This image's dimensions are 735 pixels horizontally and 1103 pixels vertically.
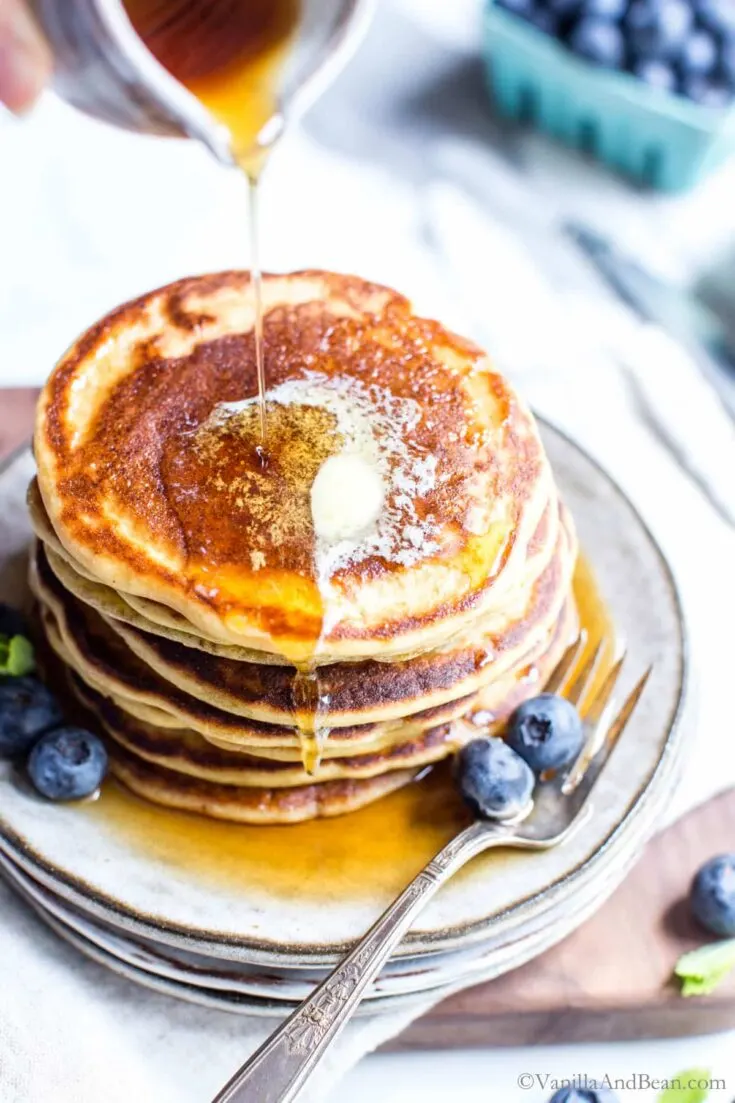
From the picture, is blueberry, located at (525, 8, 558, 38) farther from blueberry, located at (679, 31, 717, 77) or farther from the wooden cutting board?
the wooden cutting board

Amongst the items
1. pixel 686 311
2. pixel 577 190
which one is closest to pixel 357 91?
pixel 577 190

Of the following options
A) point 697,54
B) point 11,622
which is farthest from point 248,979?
point 697,54

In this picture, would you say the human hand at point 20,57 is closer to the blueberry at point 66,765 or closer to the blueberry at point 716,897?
the blueberry at point 66,765

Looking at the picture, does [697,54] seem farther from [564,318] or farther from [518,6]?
[564,318]

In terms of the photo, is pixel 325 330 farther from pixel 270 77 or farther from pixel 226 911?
pixel 226 911

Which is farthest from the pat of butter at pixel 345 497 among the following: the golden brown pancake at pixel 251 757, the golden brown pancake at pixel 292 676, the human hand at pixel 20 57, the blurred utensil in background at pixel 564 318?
the blurred utensil in background at pixel 564 318

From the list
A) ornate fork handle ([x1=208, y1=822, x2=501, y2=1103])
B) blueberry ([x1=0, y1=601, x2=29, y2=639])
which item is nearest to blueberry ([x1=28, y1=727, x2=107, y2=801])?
blueberry ([x1=0, y1=601, x2=29, y2=639])
